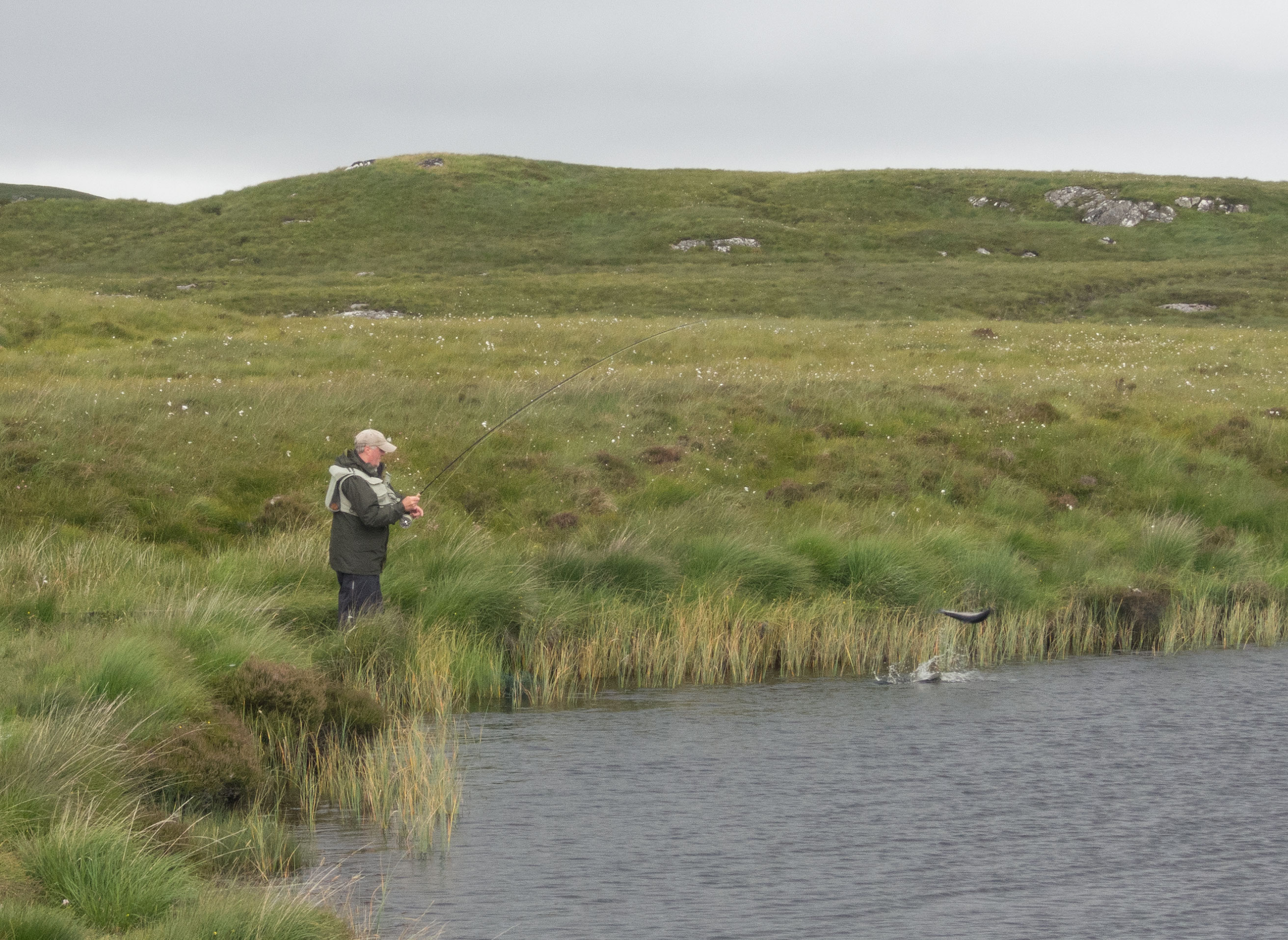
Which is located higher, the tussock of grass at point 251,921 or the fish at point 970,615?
the tussock of grass at point 251,921

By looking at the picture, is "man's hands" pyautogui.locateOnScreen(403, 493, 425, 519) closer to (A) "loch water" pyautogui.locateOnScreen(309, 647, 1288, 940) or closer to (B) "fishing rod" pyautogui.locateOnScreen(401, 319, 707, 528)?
(B) "fishing rod" pyautogui.locateOnScreen(401, 319, 707, 528)

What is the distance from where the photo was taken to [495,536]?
58.9ft

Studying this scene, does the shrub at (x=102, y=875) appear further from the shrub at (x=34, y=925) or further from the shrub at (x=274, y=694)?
the shrub at (x=274, y=694)

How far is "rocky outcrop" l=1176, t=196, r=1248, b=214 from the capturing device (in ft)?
297

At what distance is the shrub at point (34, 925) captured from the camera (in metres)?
6.02

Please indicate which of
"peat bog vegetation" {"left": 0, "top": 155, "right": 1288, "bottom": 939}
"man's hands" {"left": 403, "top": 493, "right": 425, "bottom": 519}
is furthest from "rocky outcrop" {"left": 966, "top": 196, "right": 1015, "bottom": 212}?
"man's hands" {"left": 403, "top": 493, "right": 425, "bottom": 519}

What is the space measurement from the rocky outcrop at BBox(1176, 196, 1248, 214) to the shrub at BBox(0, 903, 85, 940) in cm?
9483

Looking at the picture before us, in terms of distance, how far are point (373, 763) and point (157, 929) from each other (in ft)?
12.1

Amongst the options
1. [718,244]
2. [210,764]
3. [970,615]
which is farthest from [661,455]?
[718,244]

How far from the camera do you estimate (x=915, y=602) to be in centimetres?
1678

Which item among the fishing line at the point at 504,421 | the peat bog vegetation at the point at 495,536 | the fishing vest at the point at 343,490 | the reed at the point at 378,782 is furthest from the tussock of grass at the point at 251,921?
the fishing line at the point at 504,421

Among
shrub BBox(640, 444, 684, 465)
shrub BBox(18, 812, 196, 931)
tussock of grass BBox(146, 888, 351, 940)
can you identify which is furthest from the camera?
shrub BBox(640, 444, 684, 465)

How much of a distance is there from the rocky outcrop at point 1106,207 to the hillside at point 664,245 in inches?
41.9

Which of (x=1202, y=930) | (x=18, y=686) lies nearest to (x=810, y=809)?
(x=1202, y=930)
